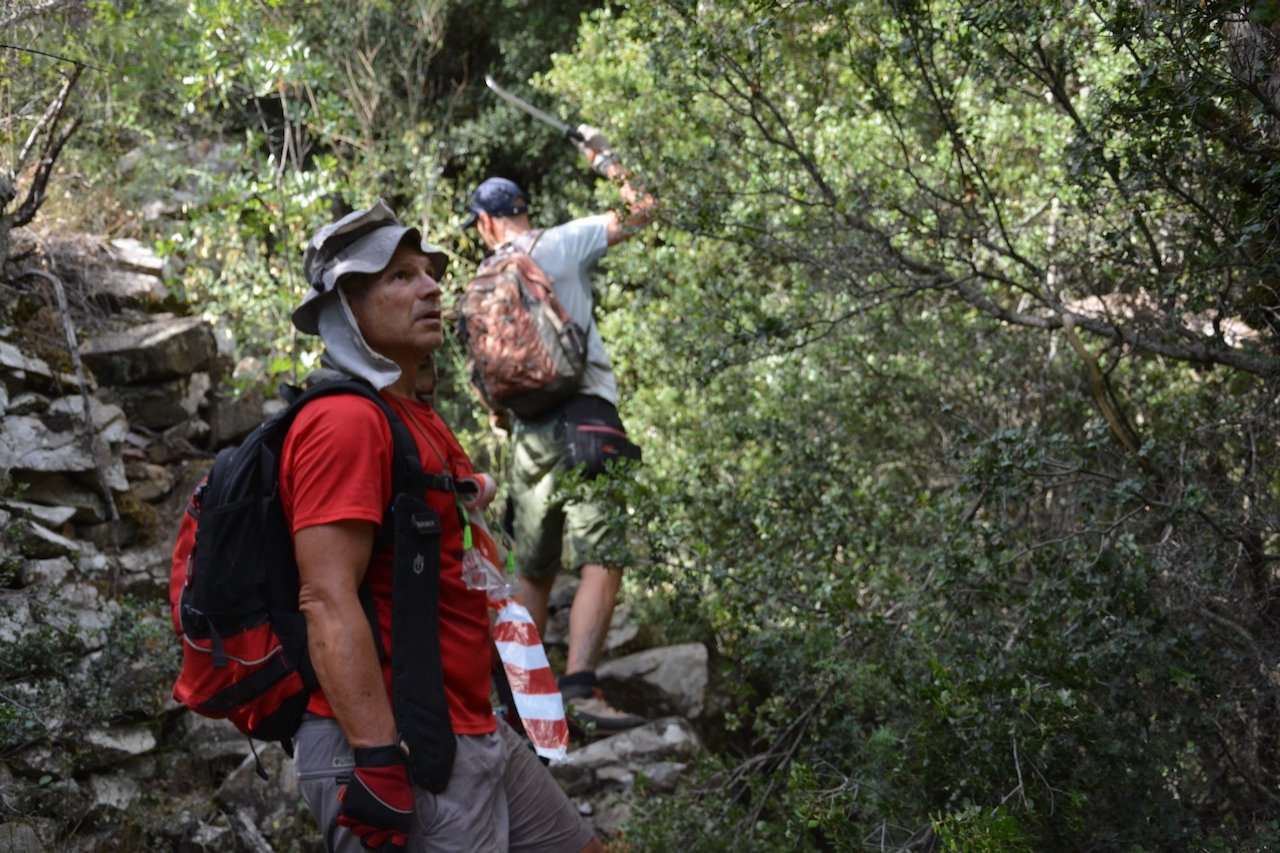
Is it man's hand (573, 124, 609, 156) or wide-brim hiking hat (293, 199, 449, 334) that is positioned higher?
man's hand (573, 124, 609, 156)

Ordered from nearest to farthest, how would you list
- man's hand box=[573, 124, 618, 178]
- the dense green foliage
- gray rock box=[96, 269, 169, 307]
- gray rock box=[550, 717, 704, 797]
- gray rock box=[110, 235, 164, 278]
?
1. the dense green foliage
2. gray rock box=[550, 717, 704, 797]
3. man's hand box=[573, 124, 618, 178]
4. gray rock box=[96, 269, 169, 307]
5. gray rock box=[110, 235, 164, 278]

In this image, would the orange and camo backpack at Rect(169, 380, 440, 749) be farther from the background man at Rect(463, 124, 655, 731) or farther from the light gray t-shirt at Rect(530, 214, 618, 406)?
the light gray t-shirt at Rect(530, 214, 618, 406)

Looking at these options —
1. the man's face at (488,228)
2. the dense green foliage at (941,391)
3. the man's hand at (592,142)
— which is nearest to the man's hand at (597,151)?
the man's hand at (592,142)

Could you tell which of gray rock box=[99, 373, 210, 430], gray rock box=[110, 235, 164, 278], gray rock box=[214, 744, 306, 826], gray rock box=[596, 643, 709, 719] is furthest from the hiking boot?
gray rock box=[110, 235, 164, 278]

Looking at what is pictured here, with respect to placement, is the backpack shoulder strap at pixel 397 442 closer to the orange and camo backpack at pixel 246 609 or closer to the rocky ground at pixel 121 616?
the orange and camo backpack at pixel 246 609

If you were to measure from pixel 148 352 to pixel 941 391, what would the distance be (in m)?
4.26

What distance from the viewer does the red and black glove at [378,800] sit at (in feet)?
8.39

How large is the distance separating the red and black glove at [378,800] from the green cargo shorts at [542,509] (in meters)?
2.76

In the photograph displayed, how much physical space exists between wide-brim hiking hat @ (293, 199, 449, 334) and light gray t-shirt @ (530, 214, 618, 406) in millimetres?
2357

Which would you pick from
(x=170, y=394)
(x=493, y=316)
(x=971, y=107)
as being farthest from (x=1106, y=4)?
(x=170, y=394)

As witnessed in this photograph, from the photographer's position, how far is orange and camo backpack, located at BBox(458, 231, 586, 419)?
5344 millimetres

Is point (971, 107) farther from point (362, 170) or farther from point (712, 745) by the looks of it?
point (362, 170)

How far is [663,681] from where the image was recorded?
19.6ft

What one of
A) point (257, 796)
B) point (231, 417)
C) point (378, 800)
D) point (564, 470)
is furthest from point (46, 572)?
point (378, 800)
